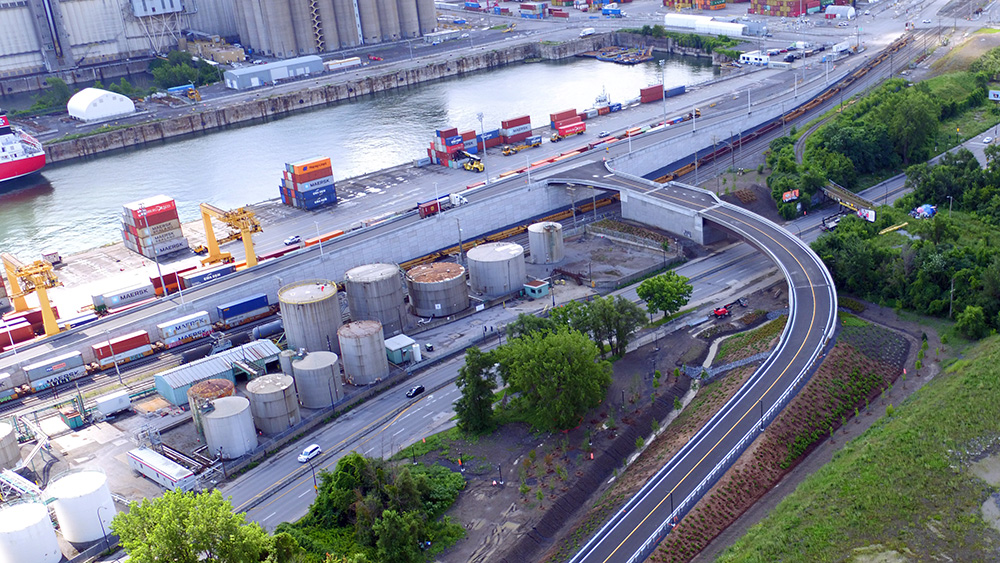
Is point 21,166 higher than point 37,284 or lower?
higher

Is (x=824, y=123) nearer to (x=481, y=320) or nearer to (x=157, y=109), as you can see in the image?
(x=481, y=320)

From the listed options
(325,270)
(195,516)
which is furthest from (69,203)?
(195,516)

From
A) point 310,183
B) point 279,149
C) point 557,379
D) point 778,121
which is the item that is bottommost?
point 557,379

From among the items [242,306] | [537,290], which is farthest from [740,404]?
[242,306]

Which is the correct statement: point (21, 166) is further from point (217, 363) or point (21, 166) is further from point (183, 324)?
point (217, 363)

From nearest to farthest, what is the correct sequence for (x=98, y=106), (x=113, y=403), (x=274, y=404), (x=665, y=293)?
(x=274, y=404)
(x=113, y=403)
(x=665, y=293)
(x=98, y=106)

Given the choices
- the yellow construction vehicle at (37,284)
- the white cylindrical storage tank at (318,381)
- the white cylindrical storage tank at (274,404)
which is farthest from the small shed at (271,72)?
the white cylindrical storage tank at (274,404)

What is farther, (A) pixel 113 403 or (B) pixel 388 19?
(B) pixel 388 19
